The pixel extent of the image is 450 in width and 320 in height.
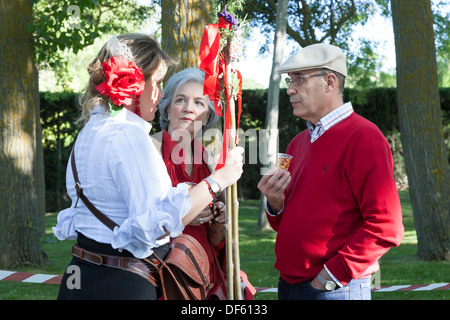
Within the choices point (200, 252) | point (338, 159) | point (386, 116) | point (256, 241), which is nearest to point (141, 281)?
point (200, 252)

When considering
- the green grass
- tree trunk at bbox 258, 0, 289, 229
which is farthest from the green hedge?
the green grass

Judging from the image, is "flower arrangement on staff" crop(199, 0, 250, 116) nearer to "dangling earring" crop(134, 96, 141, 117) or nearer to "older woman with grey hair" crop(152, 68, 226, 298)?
"dangling earring" crop(134, 96, 141, 117)

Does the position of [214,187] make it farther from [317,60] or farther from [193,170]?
[317,60]

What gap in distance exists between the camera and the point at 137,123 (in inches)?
95.3

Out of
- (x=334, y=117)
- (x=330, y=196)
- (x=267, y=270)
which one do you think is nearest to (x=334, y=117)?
(x=334, y=117)

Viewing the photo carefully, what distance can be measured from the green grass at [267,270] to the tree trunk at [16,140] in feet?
1.28

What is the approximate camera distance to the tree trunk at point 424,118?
307 inches

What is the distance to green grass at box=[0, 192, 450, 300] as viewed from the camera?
6.53 metres

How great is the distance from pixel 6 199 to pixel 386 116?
12078 millimetres

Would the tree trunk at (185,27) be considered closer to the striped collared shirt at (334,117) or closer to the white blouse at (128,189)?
the striped collared shirt at (334,117)

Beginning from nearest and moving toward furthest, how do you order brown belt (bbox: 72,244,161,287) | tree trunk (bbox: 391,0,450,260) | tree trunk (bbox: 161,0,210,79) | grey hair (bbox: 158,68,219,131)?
brown belt (bbox: 72,244,161,287) < grey hair (bbox: 158,68,219,131) < tree trunk (bbox: 161,0,210,79) < tree trunk (bbox: 391,0,450,260)

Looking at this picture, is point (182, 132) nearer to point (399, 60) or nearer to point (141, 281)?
point (141, 281)

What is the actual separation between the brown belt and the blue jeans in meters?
0.82

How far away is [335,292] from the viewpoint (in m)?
2.75
